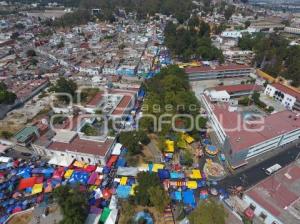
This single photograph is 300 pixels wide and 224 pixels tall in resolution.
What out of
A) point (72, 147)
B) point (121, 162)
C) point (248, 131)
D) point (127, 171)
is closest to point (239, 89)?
point (248, 131)

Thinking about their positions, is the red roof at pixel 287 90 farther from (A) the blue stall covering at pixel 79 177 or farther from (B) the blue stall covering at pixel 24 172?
(B) the blue stall covering at pixel 24 172

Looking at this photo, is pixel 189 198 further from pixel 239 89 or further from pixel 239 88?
pixel 239 88

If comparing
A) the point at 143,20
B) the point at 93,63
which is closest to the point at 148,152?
the point at 93,63

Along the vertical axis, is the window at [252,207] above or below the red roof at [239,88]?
below

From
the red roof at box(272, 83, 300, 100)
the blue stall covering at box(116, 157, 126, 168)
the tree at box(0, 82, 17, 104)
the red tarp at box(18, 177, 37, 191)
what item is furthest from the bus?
the tree at box(0, 82, 17, 104)

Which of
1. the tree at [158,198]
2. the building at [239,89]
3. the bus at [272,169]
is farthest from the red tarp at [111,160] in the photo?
the building at [239,89]

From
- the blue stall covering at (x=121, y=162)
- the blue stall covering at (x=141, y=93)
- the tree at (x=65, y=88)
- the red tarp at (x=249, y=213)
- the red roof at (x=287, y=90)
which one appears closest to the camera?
the red tarp at (x=249, y=213)
